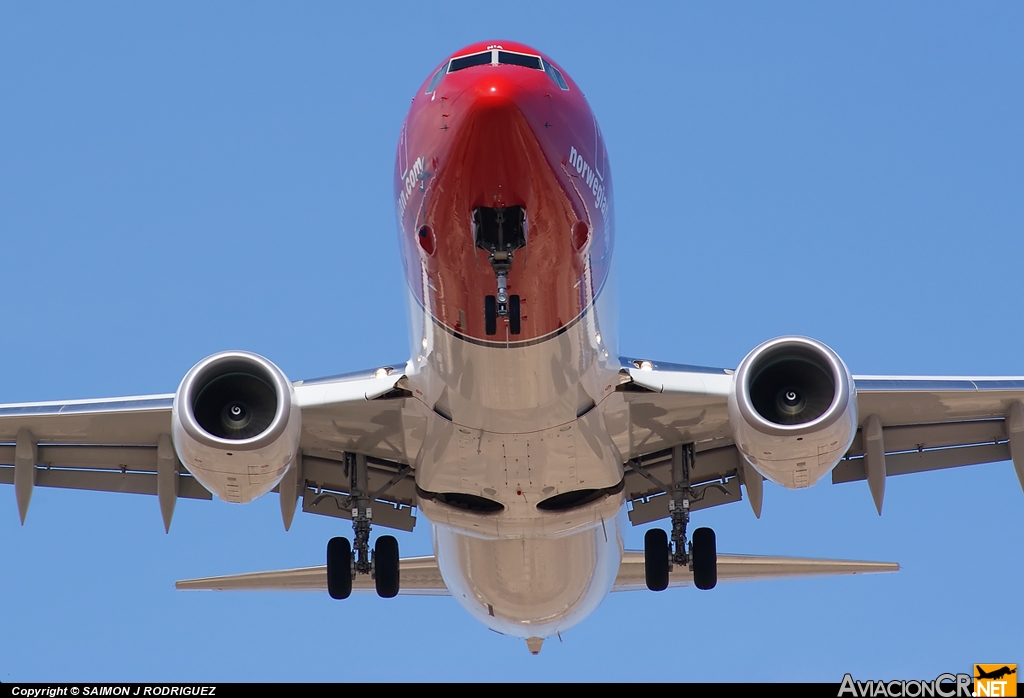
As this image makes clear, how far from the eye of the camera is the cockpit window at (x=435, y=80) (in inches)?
496

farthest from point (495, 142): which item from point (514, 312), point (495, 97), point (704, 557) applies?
point (704, 557)

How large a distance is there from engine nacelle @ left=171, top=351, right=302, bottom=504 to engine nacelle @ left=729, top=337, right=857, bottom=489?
4.72 meters

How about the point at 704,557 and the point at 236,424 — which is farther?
the point at 704,557

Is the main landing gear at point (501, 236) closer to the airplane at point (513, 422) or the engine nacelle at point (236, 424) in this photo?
the airplane at point (513, 422)

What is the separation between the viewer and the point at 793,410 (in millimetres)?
14562

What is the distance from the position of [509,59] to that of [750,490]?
25.4ft

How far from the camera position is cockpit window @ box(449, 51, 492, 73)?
1248 centimetres

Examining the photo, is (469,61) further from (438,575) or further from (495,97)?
(438,575)

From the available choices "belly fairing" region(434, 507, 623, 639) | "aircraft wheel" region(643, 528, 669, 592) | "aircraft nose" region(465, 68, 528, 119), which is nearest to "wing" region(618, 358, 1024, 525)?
"aircraft wheel" region(643, 528, 669, 592)

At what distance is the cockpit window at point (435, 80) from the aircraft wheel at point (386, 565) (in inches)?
286

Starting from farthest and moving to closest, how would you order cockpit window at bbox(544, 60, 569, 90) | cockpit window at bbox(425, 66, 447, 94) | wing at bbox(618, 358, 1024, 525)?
wing at bbox(618, 358, 1024, 525) → cockpit window at bbox(544, 60, 569, 90) → cockpit window at bbox(425, 66, 447, 94)

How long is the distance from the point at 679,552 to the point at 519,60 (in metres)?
7.91

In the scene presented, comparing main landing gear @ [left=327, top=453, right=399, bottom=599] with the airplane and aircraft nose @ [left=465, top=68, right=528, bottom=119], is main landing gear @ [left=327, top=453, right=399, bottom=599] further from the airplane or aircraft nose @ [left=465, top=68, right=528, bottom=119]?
aircraft nose @ [left=465, top=68, right=528, bottom=119]

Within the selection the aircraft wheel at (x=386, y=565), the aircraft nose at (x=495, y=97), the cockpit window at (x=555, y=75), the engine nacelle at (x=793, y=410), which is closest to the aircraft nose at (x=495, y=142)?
the aircraft nose at (x=495, y=97)
